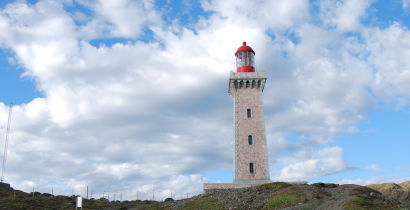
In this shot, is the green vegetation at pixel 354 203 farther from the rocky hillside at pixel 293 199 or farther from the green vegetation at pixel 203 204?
the green vegetation at pixel 203 204

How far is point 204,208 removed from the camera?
Answer: 981 inches

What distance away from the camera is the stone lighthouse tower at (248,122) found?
3216cm

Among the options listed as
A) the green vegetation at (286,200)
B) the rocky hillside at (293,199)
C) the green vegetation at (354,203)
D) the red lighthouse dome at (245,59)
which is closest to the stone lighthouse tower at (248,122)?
the red lighthouse dome at (245,59)

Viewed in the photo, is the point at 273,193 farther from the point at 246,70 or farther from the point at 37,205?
the point at 37,205

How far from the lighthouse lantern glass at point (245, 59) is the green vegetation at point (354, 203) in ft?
64.2

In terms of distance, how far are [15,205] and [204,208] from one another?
20.6 metres

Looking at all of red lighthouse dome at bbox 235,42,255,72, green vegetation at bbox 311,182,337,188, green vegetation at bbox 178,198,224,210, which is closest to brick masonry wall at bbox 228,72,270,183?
red lighthouse dome at bbox 235,42,255,72

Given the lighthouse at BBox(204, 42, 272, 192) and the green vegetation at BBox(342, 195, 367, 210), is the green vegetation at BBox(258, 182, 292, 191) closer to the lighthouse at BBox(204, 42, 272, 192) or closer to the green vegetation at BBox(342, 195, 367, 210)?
the lighthouse at BBox(204, 42, 272, 192)

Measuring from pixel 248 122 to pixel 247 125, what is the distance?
1.21ft

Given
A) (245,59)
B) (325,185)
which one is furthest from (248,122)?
(325,185)

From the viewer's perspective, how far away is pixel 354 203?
71.1 feet

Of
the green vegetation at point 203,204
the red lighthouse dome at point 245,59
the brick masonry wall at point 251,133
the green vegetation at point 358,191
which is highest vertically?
the red lighthouse dome at point 245,59

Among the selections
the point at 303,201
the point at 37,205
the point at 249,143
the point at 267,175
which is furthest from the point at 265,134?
the point at 37,205

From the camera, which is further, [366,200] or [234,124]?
[234,124]
